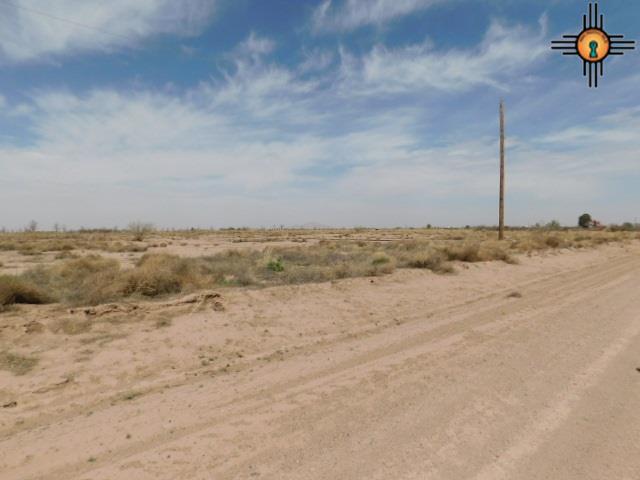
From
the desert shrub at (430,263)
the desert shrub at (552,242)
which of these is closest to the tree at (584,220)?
the desert shrub at (552,242)

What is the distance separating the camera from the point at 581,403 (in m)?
5.02

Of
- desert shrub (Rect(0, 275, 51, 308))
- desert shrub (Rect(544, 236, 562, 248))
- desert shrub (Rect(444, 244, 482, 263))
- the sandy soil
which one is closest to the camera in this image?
the sandy soil

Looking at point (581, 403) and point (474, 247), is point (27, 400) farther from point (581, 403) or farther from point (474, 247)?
point (474, 247)

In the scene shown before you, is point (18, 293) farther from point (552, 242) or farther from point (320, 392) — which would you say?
point (552, 242)

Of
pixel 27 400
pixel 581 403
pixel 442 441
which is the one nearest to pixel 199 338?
pixel 27 400

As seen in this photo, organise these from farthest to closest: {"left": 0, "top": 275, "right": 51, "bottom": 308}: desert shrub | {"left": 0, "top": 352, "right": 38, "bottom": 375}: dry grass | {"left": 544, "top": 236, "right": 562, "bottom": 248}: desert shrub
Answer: {"left": 544, "top": 236, "right": 562, "bottom": 248}: desert shrub → {"left": 0, "top": 275, "right": 51, "bottom": 308}: desert shrub → {"left": 0, "top": 352, "right": 38, "bottom": 375}: dry grass

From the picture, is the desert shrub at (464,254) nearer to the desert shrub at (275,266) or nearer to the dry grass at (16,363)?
the desert shrub at (275,266)

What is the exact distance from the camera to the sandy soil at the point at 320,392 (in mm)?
4004

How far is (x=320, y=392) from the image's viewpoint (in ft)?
18.5

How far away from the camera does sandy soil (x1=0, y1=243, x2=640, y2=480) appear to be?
4.00 meters

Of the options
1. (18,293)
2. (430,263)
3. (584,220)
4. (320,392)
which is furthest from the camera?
(584,220)

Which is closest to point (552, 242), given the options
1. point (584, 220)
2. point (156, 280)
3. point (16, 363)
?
point (156, 280)

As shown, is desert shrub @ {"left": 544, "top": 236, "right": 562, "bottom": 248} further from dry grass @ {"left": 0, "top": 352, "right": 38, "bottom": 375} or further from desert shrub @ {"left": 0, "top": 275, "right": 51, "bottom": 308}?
dry grass @ {"left": 0, "top": 352, "right": 38, "bottom": 375}

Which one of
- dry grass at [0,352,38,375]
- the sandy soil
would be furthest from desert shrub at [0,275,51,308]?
dry grass at [0,352,38,375]
